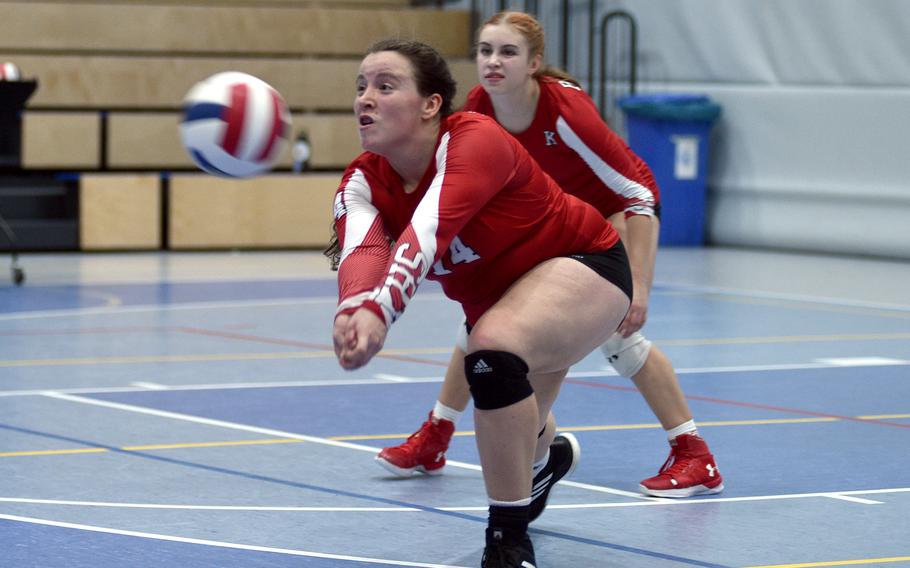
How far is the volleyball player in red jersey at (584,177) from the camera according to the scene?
4.55 m

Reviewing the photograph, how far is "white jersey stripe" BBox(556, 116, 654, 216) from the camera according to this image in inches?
179

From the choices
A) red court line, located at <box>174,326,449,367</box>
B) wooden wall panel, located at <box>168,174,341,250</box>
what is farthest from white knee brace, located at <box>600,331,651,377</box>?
wooden wall panel, located at <box>168,174,341,250</box>

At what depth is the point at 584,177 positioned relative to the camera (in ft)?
15.4

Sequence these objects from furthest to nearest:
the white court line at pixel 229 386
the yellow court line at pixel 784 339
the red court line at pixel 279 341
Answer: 1. the yellow court line at pixel 784 339
2. the red court line at pixel 279 341
3. the white court line at pixel 229 386

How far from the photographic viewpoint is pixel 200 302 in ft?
30.9

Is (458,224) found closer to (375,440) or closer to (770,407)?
(375,440)

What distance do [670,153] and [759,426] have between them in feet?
28.0

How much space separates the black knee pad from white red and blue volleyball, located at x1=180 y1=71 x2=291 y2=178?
0.84 metres

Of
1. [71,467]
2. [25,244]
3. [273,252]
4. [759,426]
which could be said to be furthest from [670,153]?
[71,467]

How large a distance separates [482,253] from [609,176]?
3.43 ft

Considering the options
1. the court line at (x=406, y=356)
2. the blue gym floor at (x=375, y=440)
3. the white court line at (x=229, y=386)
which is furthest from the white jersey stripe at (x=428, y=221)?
the court line at (x=406, y=356)

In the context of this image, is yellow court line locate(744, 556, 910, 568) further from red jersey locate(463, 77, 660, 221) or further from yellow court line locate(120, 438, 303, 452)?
yellow court line locate(120, 438, 303, 452)

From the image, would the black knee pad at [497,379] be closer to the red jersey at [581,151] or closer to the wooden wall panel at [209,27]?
the red jersey at [581,151]

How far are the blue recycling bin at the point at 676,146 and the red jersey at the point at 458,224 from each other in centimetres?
1001
